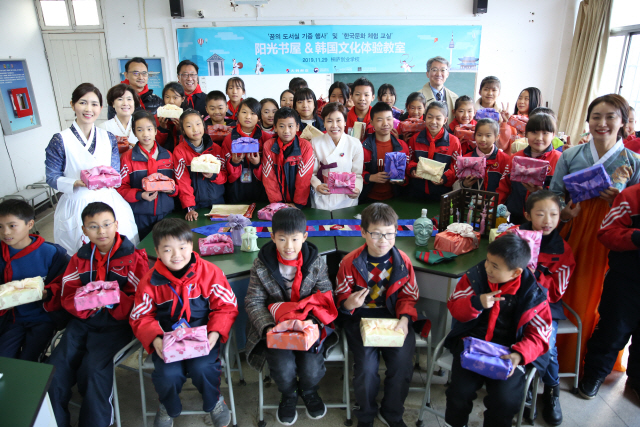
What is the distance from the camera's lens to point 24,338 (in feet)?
7.55

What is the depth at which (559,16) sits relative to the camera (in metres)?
6.62

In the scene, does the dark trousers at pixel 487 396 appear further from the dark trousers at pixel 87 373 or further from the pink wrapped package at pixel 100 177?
the pink wrapped package at pixel 100 177

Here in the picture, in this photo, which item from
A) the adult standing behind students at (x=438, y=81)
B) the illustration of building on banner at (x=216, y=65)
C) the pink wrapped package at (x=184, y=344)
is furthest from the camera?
the illustration of building on banner at (x=216, y=65)

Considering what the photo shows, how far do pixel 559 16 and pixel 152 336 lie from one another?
25.3ft

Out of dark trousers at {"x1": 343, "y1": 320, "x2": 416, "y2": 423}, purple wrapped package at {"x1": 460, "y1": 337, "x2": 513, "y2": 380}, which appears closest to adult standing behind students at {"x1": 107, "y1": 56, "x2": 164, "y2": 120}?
dark trousers at {"x1": 343, "y1": 320, "x2": 416, "y2": 423}

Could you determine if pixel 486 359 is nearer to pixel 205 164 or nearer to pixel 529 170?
pixel 529 170

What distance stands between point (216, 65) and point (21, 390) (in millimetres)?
6212

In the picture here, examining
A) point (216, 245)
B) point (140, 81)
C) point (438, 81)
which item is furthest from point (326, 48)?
point (216, 245)

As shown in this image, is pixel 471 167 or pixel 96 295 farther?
pixel 471 167

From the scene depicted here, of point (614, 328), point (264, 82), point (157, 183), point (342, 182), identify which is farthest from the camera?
point (264, 82)

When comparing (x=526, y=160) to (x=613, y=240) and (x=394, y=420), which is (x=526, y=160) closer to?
(x=613, y=240)

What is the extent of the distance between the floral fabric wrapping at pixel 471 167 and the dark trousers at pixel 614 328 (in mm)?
1026

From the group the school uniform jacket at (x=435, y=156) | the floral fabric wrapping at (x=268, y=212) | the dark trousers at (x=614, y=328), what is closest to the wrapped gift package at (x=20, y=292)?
the floral fabric wrapping at (x=268, y=212)

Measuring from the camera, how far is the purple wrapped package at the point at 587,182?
220 cm
